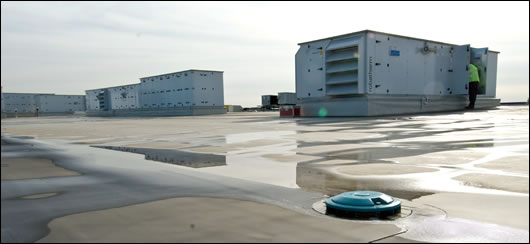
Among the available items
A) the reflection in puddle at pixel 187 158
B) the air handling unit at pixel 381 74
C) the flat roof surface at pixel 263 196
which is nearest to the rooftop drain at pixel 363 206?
the flat roof surface at pixel 263 196

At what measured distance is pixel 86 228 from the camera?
252 centimetres

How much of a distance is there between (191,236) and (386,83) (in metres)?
24.1

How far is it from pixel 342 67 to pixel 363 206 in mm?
22890

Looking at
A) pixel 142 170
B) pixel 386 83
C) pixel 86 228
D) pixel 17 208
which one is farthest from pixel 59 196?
pixel 386 83

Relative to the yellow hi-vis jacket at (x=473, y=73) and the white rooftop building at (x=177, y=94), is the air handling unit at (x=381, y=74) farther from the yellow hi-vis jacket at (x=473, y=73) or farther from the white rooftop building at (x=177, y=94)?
the white rooftop building at (x=177, y=94)

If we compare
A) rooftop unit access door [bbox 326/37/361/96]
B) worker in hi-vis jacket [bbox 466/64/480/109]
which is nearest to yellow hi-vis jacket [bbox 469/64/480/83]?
worker in hi-vis jacket [bbox 466/64/480/109]

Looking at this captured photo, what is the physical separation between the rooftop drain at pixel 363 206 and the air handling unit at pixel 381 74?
844 inches

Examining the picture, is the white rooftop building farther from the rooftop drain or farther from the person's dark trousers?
the rooftop drain

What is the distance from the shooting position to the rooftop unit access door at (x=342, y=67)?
23875 mm

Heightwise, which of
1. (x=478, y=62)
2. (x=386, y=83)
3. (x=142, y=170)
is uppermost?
(x=478, y=62)

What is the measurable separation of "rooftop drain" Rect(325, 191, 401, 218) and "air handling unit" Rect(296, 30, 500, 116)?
70.3ft

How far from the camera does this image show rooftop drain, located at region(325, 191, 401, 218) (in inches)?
110

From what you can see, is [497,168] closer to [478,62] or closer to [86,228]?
[86,228]

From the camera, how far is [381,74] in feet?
79.0
